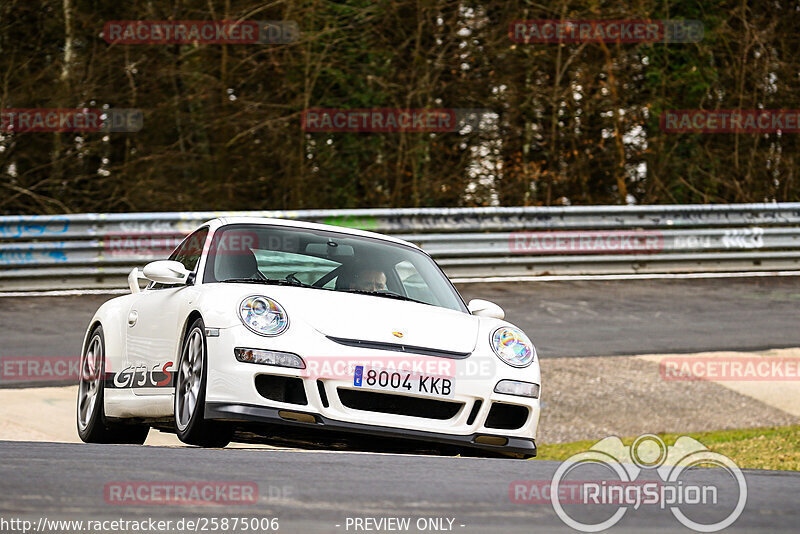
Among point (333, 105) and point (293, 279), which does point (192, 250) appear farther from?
point (333, 105)

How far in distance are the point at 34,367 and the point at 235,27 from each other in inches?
389

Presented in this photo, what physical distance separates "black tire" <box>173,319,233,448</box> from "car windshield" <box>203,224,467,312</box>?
522 mm

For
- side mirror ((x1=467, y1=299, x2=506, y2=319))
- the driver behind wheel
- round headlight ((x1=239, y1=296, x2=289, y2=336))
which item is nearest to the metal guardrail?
the driver behind wheel

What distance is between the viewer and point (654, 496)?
4543 mm

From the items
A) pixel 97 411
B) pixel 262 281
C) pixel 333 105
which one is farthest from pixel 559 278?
pixel 262 281

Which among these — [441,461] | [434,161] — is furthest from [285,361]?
[434,161]

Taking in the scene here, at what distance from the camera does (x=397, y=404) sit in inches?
235

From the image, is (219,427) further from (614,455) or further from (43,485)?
(614,455)

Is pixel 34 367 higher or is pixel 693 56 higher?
pixel 693 56

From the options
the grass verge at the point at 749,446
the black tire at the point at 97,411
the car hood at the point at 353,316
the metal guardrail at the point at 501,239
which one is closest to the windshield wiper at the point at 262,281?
the car hood at the point at 353,316

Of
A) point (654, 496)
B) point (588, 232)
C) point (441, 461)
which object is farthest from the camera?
point (588, 232)

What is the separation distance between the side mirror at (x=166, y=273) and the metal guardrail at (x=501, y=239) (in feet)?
26.8

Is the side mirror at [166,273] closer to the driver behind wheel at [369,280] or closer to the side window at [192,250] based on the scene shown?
the side window at [192,250]

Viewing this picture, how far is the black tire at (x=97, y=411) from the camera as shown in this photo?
293 inches
